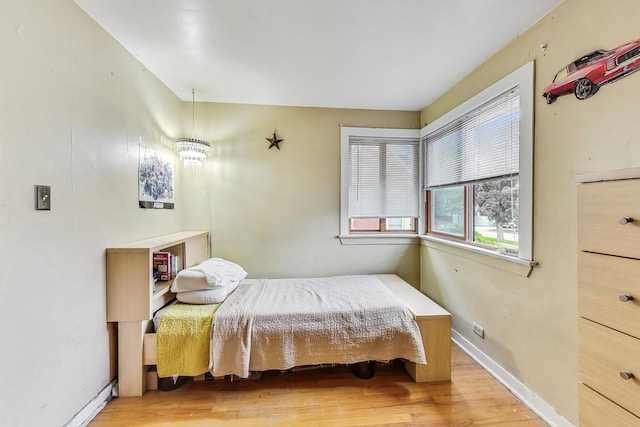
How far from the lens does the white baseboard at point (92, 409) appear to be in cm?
143

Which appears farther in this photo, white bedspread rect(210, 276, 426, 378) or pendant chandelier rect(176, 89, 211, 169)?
pendant chandelier rect(176, 89, 211, 169)

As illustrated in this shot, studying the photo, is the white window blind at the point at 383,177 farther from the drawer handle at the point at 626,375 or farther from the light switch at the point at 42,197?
the light switch at the point at 42,197

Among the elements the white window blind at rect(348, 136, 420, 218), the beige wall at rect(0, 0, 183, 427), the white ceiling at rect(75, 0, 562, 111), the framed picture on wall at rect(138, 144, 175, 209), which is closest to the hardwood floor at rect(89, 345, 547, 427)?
the beige wall at rect(0, 0, 183, 427)

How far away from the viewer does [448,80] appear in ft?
7.47

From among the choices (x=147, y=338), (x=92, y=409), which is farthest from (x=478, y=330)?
(x=92, y=409)

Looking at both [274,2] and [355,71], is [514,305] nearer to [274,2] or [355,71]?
[355,71]

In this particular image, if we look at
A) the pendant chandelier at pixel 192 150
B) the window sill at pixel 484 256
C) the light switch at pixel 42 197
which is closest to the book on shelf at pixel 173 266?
the pendant chandelier at pixel 192 150

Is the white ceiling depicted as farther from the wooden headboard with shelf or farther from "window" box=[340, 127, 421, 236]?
the wooden headboard with shelf

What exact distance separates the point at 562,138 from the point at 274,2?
1789 mm

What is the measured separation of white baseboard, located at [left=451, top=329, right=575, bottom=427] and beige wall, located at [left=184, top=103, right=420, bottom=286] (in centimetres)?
109

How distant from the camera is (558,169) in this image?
1.43 metres

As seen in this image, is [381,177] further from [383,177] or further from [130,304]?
[130,304]

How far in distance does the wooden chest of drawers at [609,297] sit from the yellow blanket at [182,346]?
1974mm

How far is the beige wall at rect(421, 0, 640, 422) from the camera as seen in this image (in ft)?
3.85
